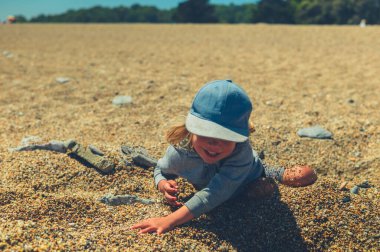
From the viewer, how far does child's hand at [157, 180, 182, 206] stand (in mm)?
2400

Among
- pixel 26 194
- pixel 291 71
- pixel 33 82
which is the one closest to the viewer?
pixel 26 194

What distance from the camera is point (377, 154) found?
3.27 metres

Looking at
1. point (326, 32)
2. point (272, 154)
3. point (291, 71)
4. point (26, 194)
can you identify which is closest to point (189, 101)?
point (272, 154)

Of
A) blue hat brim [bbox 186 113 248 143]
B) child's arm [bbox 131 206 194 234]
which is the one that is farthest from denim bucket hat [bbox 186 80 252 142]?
child's arm [bbox 131 206 194 234]

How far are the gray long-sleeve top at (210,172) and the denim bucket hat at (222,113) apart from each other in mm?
242

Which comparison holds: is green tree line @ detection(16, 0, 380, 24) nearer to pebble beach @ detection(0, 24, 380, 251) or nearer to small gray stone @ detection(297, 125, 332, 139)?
pebble beach @ detection(0, 24, 380, 251)

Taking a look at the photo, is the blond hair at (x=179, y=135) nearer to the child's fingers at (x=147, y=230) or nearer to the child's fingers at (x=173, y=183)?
the child's fingers at (x=173, y=183)

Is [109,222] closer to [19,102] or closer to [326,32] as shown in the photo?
[19,102]

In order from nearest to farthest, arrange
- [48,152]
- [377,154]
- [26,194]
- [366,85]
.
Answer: [26,194], [48,152], [377,154], [366,85]

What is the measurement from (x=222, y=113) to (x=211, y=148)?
0.67 feet

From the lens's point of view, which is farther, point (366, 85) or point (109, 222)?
point (366, 85)

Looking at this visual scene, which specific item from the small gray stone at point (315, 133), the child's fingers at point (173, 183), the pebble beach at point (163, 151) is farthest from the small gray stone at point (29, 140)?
the small gray stone at point (315, 133)

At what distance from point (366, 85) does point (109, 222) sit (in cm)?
445

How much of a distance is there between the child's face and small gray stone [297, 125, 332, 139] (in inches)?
64.3
